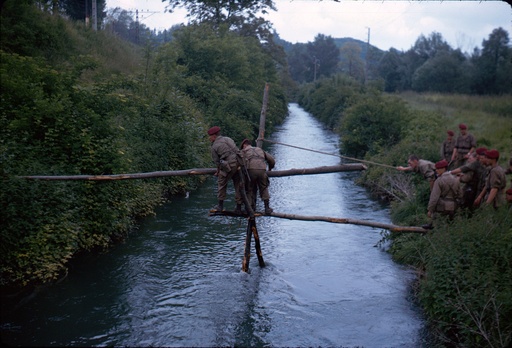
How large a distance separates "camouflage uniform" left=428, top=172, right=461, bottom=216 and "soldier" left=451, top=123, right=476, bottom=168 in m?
5.59

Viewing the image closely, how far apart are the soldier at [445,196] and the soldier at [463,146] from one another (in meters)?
5.58

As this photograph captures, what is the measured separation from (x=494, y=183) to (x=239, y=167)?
17.3 ft

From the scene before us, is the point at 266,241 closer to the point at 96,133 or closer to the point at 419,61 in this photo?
the point at 96,133

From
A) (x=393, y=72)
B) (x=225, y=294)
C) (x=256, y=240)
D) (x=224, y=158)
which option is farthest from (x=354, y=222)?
(x=393, y=72)

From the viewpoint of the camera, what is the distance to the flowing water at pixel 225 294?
8.80 metres

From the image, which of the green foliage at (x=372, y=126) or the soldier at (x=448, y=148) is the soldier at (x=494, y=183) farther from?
the green foliage at (x=372, y=126)

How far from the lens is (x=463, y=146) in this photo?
15797 millimetres

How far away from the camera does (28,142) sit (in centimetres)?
1141

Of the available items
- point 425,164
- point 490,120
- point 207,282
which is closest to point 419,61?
point 490,120

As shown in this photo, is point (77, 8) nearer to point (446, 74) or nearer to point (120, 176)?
point (446, 74)

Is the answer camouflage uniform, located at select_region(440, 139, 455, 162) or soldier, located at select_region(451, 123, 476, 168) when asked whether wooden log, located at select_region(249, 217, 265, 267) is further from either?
camouflage uniform, located at select_region(440, 139, 455, 162)

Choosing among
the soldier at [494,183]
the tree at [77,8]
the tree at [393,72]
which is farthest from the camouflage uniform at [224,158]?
the tree at [393,72]

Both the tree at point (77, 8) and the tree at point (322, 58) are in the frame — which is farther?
the tree at point (322, 58)

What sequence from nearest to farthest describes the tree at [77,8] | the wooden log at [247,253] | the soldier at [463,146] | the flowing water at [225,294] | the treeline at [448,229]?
1. the treeline at [448,229]
2. the flowing water at [225,294]
3. the wooden log at [247,253]
4. the soldier at [463,146]
5. the tree at [77,8]
